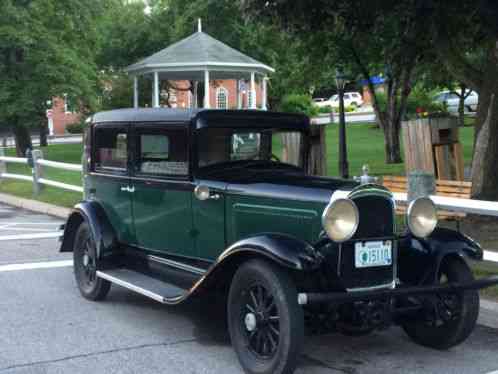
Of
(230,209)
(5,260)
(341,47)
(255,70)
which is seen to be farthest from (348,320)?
(255,70)

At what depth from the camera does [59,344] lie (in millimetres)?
5715

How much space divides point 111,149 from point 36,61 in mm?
20963

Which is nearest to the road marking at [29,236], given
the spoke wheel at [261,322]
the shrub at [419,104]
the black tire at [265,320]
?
the black tire at [265,320]

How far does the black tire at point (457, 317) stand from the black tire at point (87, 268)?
3092 millimetres

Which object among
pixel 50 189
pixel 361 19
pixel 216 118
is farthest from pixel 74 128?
pixel 216 118

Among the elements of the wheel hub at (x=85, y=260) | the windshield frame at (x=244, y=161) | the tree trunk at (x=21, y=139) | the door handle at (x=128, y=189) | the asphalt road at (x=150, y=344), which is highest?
the tree trunk at (x=21, y=139)

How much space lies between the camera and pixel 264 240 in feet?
16.1

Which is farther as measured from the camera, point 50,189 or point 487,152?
point 50,189

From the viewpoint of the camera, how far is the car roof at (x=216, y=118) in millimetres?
6031

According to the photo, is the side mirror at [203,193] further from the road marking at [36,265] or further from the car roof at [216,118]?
the road marking at [36,265]

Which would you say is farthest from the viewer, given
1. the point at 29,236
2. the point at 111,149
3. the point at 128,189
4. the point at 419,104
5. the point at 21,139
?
the point at 419,104

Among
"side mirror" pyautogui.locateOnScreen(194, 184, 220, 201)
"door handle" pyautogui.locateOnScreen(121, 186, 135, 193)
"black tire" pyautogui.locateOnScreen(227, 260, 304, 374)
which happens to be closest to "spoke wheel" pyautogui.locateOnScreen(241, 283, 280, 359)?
"black tire" pyautogui.locateOnScreen(227, 260, 304, 374)

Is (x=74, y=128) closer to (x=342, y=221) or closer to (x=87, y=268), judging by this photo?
(x=87, y=268)

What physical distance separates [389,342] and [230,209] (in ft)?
5.39
